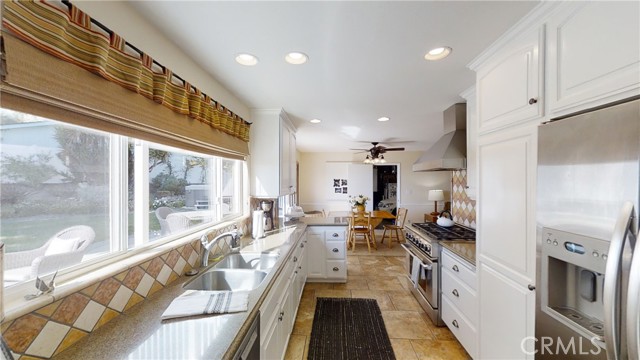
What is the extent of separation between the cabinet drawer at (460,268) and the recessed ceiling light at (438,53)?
1510 mm

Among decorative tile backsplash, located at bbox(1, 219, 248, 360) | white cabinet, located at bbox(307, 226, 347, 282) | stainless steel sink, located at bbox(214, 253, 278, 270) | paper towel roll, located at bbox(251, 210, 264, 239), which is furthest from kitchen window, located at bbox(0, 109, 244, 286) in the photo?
white cabinet, located at bbox(307, 226, 347, 282)

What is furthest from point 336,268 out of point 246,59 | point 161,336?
point 246,59

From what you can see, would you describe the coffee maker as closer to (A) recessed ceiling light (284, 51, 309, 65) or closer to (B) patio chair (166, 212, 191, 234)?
(B) patio chair (166, 212, 191, 234)

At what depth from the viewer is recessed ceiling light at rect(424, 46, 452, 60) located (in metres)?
1.51

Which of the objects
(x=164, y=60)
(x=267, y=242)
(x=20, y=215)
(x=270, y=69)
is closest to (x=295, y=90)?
(x=270, y=69)

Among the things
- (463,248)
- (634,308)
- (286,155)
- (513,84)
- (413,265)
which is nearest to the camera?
(634,308)

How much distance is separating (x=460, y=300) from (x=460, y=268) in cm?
27

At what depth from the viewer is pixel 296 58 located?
161 cm

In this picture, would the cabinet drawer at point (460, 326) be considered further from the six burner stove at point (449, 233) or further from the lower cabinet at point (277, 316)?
the lower cabinet at point (277, 316)

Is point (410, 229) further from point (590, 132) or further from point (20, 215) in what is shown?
point (20, 215)

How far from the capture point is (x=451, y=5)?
112cm

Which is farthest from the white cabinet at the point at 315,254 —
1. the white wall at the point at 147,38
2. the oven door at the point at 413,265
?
the white wall at the point at 147,38

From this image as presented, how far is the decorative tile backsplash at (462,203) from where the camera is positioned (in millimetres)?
2815

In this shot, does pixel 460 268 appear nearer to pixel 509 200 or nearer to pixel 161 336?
pixel 509 200
